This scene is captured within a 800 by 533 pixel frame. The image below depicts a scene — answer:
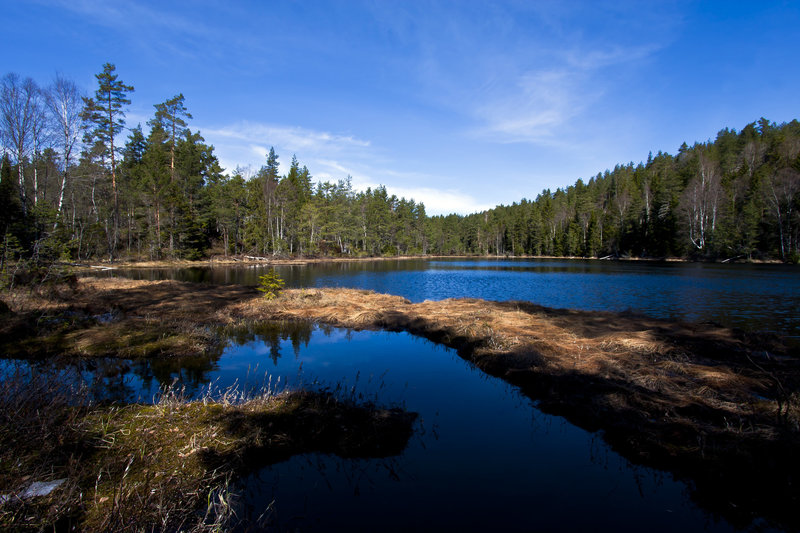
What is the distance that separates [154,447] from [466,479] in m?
4.05

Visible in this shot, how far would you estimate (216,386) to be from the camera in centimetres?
794

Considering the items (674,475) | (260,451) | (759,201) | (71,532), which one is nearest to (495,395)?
(674,475)

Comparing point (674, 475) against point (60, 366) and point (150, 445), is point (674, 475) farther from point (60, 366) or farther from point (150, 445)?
point (60, 366)

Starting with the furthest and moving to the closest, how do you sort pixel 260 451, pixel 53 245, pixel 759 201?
pixel 759 201
pixel 53 245
pixel 260 451

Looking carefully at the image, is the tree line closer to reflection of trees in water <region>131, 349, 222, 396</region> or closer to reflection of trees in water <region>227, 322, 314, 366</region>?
reflection of trees in water <region>227, 322, 314, 366</region>

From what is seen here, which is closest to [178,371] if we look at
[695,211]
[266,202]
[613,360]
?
[613,360]

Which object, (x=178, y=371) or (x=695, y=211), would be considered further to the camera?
(x=695, y=211)

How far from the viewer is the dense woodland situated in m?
34.8

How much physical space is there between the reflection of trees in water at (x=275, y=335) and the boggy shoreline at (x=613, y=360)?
0.91m

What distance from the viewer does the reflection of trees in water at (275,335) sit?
465 inches

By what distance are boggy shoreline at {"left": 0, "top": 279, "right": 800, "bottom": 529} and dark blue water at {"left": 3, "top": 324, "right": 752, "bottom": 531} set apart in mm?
503

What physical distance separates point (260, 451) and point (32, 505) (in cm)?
252

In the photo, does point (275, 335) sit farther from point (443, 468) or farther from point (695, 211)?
point (695, 211)

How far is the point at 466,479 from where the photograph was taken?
4840 millimetres
